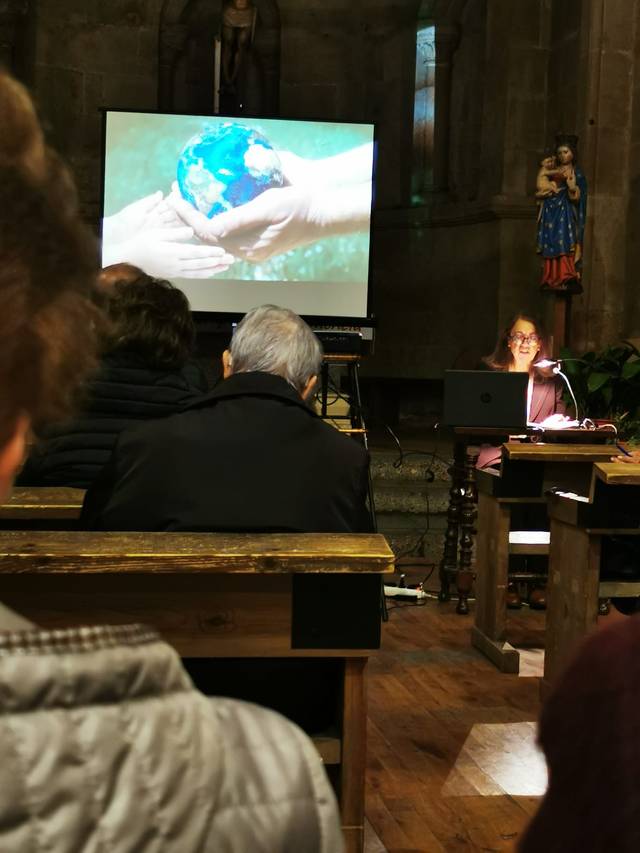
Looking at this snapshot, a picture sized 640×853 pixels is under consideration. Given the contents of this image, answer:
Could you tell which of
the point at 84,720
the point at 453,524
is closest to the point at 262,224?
the point at 453,524

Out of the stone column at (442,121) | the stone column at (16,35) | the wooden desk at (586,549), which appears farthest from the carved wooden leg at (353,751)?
the stone column at (16,35)

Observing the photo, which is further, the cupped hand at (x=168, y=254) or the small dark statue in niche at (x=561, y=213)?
the cupped hand at (x=168, y=254)

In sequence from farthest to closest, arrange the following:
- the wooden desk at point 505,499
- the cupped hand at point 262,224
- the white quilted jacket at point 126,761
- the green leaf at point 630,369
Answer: the cupped hand at point 262,224
the green leaf at point 630,369
the wooden desk at point 505,499
the white quilted jacket at point 126,761

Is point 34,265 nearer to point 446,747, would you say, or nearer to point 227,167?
point 446,747

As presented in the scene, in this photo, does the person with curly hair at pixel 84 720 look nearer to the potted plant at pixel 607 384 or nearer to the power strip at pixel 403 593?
the power strip at pixel 403 593

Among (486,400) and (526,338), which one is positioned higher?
(526,338)

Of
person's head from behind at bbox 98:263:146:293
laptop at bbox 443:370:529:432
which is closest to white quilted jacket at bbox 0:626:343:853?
person's head from behind at bbox 98:263:146:293

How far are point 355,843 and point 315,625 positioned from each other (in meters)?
0.43

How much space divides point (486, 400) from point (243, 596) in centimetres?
336

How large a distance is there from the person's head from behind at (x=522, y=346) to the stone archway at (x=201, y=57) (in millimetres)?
5645

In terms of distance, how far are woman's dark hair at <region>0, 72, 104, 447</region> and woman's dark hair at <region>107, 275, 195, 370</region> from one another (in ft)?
7.88

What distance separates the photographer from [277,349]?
2799mm

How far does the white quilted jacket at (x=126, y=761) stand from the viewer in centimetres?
46

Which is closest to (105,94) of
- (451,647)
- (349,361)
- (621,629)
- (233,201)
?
(233,201)
